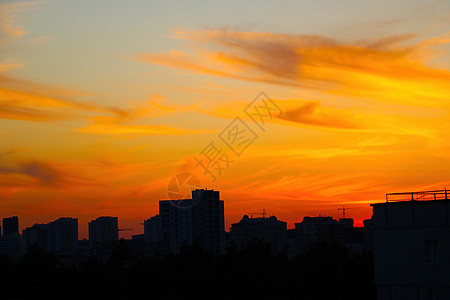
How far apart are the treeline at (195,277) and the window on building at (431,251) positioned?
57.8ft

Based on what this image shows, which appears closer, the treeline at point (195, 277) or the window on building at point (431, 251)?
the window on building at point (431, 251)

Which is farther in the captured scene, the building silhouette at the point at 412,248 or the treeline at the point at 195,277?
the treeline at the point at 195,277

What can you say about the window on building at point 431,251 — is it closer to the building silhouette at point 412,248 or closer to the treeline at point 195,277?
the building silhouette at point 412,248

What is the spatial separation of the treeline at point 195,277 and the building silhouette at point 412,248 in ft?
53.3

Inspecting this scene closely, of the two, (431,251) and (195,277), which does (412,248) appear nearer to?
(431,251)

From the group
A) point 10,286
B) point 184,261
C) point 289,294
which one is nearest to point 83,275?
point 10,286

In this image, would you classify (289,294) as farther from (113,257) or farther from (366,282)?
(113,257)

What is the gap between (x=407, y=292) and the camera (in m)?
42.2

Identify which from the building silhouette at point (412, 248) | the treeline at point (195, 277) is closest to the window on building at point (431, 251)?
the building silhouette at point (412, 248)

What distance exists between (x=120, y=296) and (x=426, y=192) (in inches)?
930

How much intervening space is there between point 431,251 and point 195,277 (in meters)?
22.0

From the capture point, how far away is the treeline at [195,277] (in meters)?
53.2

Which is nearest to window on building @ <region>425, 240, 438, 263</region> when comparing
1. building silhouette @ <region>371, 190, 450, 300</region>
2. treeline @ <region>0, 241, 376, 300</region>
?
building silhouette @ <region>371, 190, 450, 300</region>

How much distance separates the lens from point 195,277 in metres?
58.3
